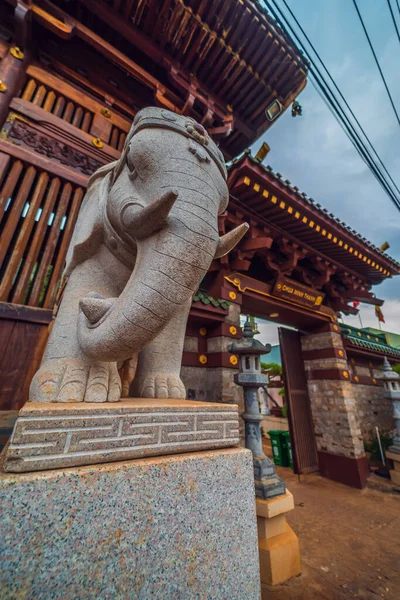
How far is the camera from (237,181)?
10.7 feet

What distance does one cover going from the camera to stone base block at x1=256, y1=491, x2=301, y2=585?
1852 mm

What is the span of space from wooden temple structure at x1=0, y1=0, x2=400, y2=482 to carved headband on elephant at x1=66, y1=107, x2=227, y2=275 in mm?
1048

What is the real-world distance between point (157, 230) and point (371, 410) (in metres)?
7.47

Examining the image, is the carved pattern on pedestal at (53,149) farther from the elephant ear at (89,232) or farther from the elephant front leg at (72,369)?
the elephant front leg at (72,369)

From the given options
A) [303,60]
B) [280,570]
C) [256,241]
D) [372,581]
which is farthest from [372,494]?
[303,60]

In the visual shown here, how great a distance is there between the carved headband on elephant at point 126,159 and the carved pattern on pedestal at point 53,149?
5.45ft

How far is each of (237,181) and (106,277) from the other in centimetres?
263

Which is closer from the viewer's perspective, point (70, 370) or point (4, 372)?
point (70, 370)

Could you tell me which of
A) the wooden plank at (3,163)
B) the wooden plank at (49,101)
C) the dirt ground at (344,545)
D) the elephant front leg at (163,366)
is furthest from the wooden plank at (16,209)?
the dirt ground at (344,545)

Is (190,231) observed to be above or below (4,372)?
above

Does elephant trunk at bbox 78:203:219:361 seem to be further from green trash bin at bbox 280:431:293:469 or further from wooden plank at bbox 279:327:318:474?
green trash bin at bbox 280:431:293:469

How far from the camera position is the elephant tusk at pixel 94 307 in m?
0.92

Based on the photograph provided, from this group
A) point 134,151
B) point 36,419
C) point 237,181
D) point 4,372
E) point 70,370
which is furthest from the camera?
point 237,181

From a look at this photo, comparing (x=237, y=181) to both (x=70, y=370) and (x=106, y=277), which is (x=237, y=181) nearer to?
(x=106, y=277)
